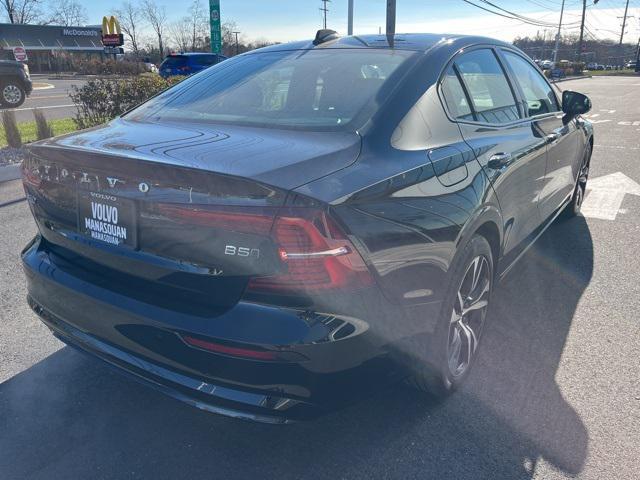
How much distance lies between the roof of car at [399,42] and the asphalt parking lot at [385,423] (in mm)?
1733

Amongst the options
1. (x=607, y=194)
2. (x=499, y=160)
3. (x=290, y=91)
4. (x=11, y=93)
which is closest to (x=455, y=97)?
(x=499, y=160)

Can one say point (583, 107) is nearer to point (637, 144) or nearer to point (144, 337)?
point (144, 337)

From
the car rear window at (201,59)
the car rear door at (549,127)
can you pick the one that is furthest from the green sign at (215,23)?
the car rear door at (549,127)

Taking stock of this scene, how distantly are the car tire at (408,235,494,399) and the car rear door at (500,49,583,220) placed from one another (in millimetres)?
1192

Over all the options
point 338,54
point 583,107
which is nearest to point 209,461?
point 338,54

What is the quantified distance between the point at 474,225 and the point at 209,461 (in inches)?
61.3

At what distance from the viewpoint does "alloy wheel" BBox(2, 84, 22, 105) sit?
13867 millimetres

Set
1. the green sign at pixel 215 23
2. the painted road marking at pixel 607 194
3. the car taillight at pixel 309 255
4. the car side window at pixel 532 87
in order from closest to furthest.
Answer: the car taillight at pixel 309 255
the car side window at pixel 532 87
the painted road marking at pixel 607 194
the green sign at pixel 215 23

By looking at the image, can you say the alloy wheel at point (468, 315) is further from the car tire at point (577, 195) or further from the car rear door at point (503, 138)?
the car tire at point (577, 195)

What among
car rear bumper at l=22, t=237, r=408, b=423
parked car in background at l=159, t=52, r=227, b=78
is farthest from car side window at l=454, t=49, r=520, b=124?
parked car in background at l=159, t=52, r=227, b=78

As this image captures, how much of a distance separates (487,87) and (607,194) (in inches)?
167

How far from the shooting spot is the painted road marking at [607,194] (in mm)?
5852

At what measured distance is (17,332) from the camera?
329 cm

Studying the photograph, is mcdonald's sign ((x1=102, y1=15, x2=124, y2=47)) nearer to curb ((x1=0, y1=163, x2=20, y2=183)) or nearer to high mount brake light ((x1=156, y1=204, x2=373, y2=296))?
curb ((x1=0, y1=163, x2=20, y2=183))
